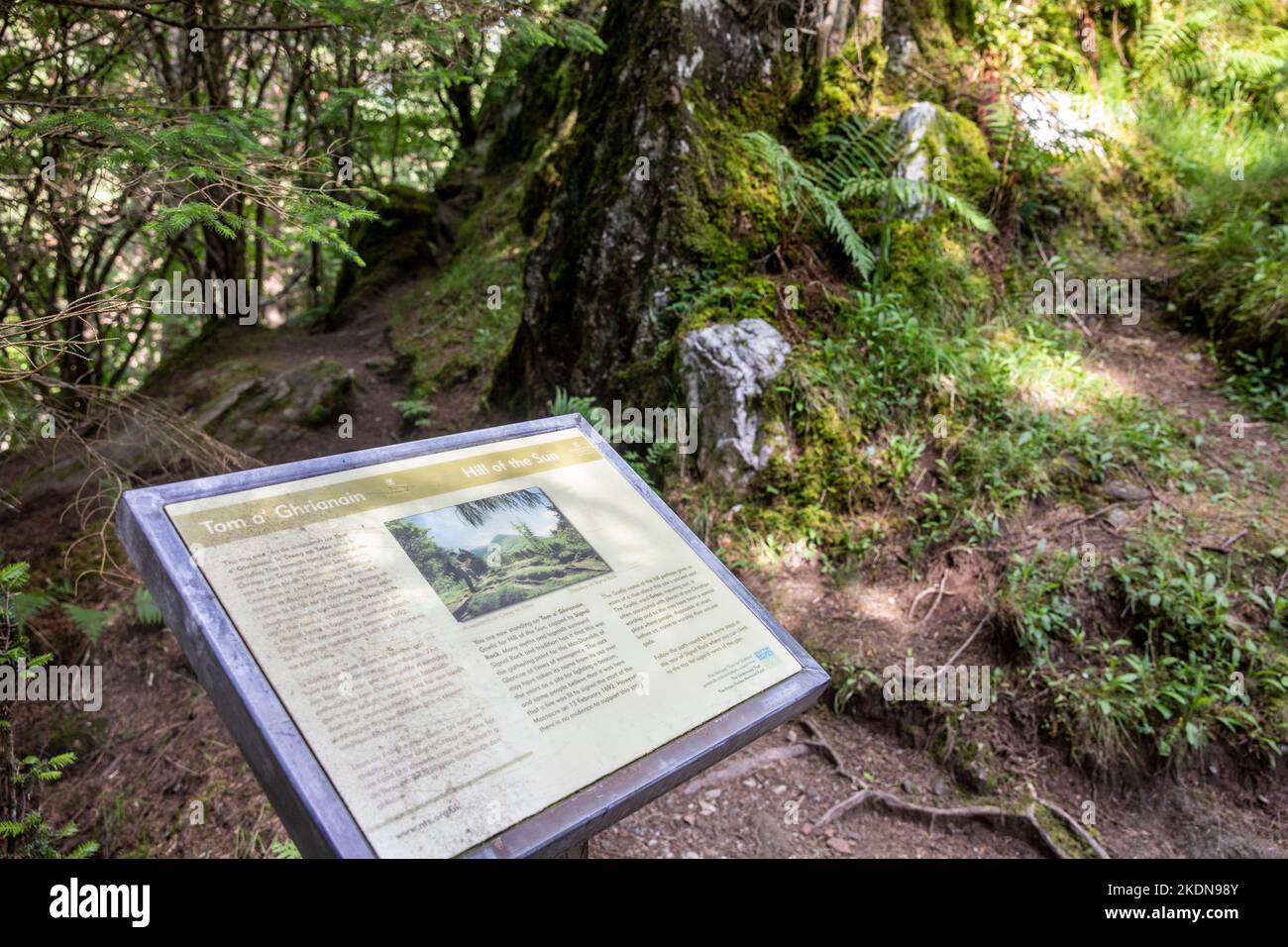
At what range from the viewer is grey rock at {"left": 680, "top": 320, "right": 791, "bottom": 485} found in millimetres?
4652

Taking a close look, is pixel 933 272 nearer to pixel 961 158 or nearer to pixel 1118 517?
pixel 961 158

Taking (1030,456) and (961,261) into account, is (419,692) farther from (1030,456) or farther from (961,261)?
(961,261)

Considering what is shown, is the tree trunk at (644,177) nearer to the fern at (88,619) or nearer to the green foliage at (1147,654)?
the green foliage at (1147,654)

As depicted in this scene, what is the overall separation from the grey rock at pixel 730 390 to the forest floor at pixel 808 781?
2.39ft

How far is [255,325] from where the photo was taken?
932 centimetres

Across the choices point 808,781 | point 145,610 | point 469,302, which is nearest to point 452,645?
point 808,781

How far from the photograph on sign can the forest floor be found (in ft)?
5.22

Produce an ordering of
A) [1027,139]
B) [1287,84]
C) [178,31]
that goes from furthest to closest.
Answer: [178,31], [1287,84], [1027,139]

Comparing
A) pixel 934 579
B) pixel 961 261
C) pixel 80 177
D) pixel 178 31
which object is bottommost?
pixel 934 579

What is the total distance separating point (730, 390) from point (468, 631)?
121 inches

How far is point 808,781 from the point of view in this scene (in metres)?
3.62
